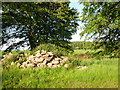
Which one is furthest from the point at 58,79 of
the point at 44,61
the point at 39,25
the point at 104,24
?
the point at 39,25

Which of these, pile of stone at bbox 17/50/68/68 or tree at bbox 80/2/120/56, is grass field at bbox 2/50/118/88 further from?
tree at bbox 80/2/120/56

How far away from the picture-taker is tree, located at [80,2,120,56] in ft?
40.3

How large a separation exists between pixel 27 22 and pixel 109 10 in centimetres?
914

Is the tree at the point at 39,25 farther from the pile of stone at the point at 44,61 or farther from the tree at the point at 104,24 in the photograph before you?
the pile of stone at the point at 44,61

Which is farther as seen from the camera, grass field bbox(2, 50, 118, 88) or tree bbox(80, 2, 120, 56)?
tree bbox(80, 2, 120, 56)

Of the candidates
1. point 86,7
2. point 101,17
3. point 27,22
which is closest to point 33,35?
point 27,22

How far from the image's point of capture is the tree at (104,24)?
1229 centimetres

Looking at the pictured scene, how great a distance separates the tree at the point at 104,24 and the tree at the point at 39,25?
6.27 m

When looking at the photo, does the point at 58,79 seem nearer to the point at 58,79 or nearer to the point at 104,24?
the point at 58,79

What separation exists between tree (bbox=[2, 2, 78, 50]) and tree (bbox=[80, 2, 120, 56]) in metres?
6.27

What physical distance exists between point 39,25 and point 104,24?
965 cm

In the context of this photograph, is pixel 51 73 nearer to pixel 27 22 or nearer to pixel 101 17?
pixel 101 17

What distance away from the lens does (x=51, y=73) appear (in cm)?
715

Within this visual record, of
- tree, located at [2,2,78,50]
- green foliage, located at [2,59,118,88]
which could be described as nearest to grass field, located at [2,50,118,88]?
green foliage, located at [2,59,118,88]
